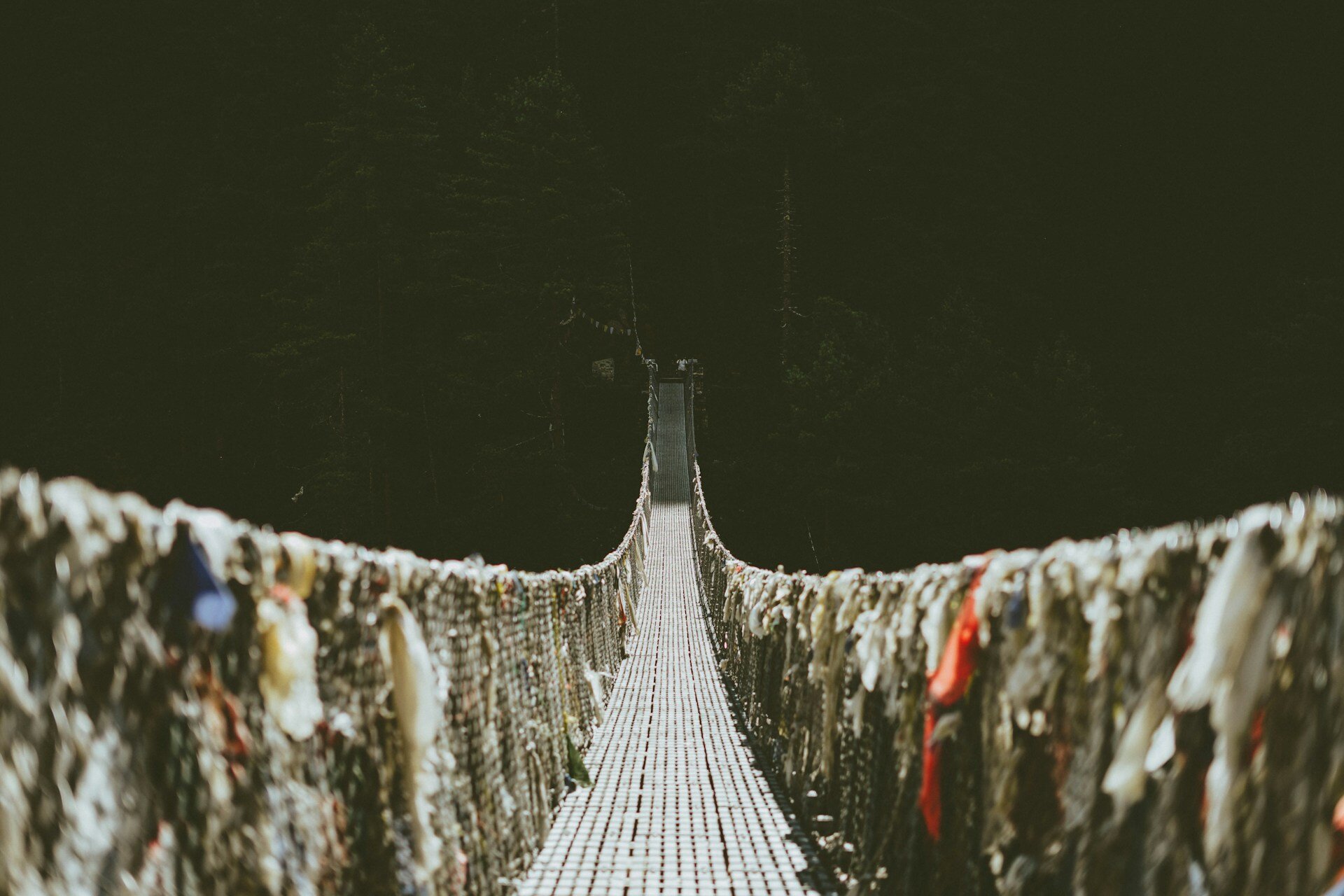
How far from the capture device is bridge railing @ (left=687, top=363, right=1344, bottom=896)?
3.61 feet

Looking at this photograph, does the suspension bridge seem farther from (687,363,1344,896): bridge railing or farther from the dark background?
the dark background

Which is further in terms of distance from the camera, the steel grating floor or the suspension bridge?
the steel grating floor

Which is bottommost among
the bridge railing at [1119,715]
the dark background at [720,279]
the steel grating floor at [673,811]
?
the steel grating floor at [673,811]

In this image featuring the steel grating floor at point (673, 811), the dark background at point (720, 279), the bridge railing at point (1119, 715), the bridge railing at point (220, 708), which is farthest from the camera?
the dark background at point (720, 279)

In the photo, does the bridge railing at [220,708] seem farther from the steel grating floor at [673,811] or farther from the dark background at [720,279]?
the dark background at [720,279]

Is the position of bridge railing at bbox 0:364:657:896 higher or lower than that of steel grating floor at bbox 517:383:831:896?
higher

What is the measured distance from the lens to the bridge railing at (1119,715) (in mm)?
1101

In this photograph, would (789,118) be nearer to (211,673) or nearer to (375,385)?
(375,385)

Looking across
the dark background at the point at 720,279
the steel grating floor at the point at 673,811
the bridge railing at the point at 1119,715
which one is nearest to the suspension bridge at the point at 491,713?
the bridge railing at the point at 1119,715

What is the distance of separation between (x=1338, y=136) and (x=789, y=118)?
644 inches

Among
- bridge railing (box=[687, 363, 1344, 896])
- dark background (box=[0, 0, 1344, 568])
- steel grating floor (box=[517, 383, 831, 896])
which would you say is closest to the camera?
bridge railing (box=[687, 363, 1344, 896])

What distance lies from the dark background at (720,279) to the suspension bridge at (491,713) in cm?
2164

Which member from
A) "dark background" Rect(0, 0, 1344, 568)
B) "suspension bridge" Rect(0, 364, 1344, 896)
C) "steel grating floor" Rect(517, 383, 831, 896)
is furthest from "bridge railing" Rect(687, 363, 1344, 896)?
"dark background" Rect(0, 0, 1344, 568)

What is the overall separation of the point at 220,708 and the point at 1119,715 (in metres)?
1.09
